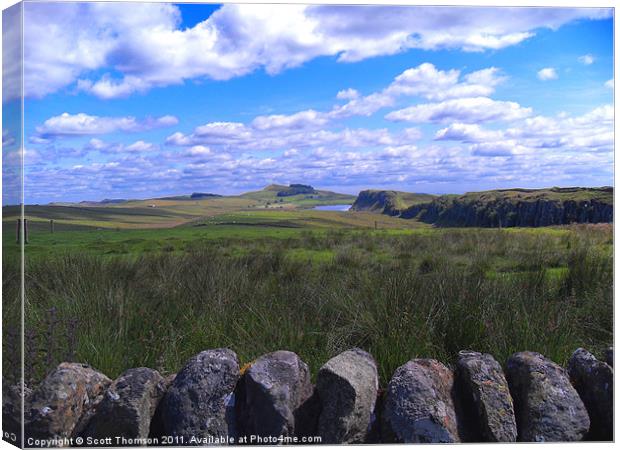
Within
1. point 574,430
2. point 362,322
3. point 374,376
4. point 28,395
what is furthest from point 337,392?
point 28,395

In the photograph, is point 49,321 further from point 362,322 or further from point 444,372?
point 444,372

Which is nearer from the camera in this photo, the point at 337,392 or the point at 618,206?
the point at 337,392

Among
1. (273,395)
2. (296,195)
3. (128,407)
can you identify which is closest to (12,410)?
(128,407)

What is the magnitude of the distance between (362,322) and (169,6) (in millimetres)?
2978

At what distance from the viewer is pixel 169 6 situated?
4668mm

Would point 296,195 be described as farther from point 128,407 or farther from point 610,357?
point 610,357

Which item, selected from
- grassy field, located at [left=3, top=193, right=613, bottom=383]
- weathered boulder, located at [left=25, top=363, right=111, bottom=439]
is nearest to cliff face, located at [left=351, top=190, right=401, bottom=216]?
grassy field, located at [left=3, top=193, right=613, bottom=383]

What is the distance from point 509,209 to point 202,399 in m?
4.26

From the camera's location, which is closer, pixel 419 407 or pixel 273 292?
pixel 419 407

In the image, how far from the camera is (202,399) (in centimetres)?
414

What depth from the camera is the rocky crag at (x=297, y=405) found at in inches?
163

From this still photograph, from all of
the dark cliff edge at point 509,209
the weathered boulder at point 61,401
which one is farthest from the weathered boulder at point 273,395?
the dark cliff edge at point 509,209

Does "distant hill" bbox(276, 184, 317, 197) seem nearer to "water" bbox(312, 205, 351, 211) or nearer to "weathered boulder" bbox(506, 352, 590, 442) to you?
"water" bbox(312, 205, 351, 211)

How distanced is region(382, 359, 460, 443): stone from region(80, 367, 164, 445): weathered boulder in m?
1.58
